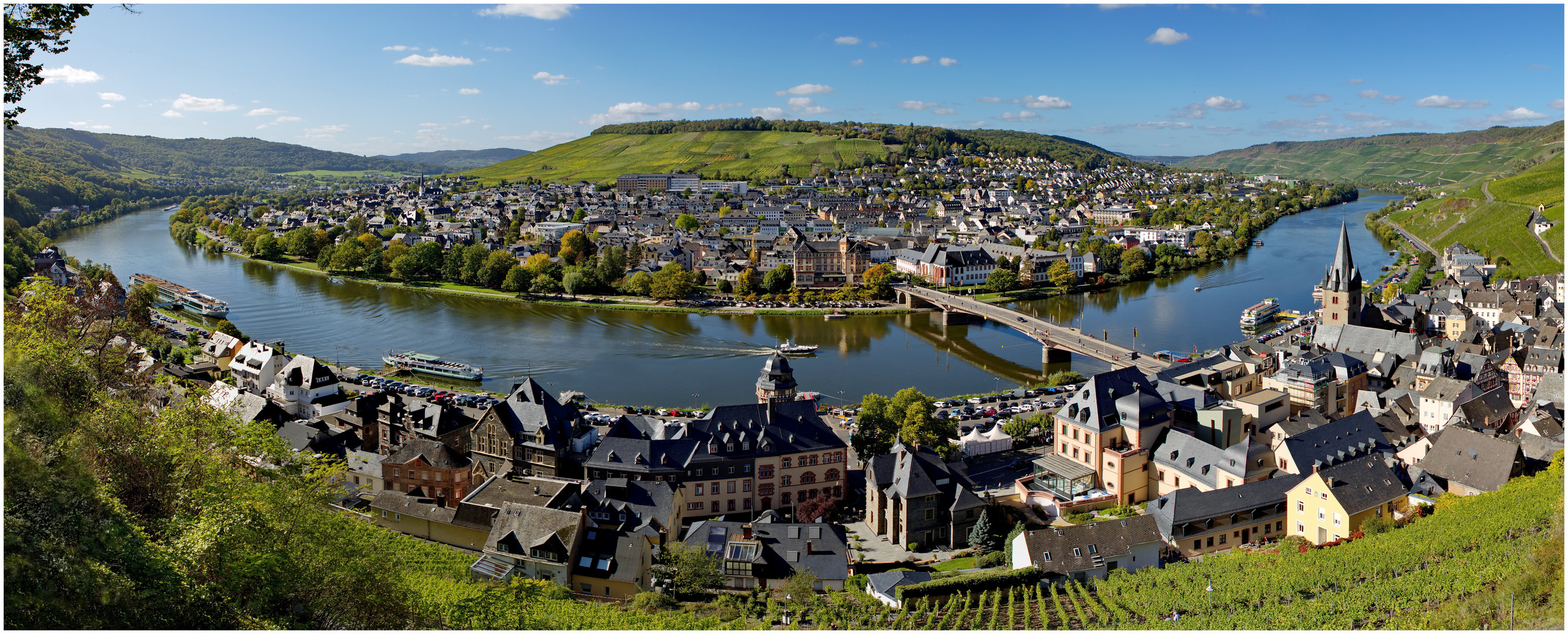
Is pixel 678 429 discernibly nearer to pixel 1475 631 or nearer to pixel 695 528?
pixel 695 528

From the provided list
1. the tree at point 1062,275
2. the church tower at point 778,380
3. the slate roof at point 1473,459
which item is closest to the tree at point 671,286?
the tree at point 1062,275

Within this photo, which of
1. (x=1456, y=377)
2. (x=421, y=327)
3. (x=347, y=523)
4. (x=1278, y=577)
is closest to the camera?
(x=347, y=523)

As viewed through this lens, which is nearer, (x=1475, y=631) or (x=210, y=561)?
(x=210, y=561)

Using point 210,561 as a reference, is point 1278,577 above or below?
below

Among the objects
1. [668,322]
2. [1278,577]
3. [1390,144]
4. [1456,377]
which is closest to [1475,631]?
[1278,577]

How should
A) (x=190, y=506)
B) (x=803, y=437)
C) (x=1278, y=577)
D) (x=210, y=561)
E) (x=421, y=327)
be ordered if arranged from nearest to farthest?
(x=210, y=561), (x=190, y=506), (x=1278, y=577), (x=803, y=437), (x=421, y=327)
